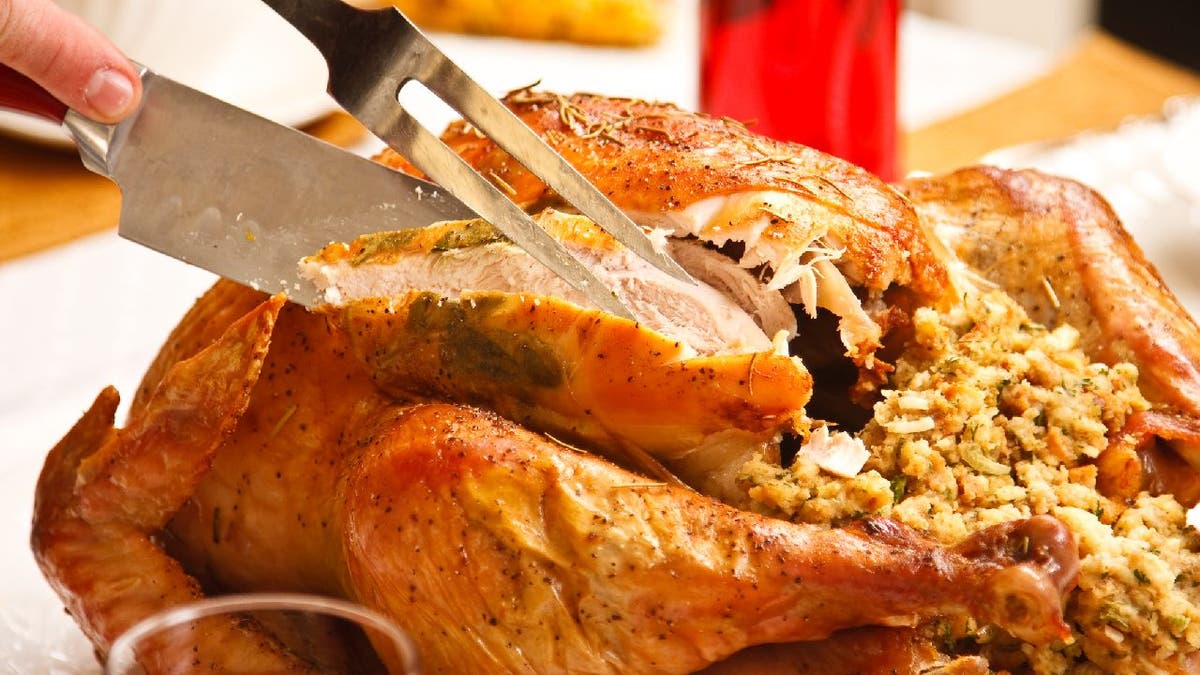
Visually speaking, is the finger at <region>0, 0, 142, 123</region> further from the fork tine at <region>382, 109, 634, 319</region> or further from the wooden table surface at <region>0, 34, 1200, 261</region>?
the wooden table surface at <region>0, 34, 1200, 261</region>

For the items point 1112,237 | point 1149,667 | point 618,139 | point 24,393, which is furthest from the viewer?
point 24,393

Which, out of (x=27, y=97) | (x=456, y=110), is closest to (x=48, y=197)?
(x=27, y=97)

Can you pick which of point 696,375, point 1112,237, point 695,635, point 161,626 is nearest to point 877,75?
point 1112,237

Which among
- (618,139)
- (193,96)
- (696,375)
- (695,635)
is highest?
(193,96)

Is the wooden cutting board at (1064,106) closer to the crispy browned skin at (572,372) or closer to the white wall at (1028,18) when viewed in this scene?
the white wall at (1028,18)

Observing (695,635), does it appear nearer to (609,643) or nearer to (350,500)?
(609,643)

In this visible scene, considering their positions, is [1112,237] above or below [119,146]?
below

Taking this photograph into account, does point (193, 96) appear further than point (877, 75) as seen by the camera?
No
